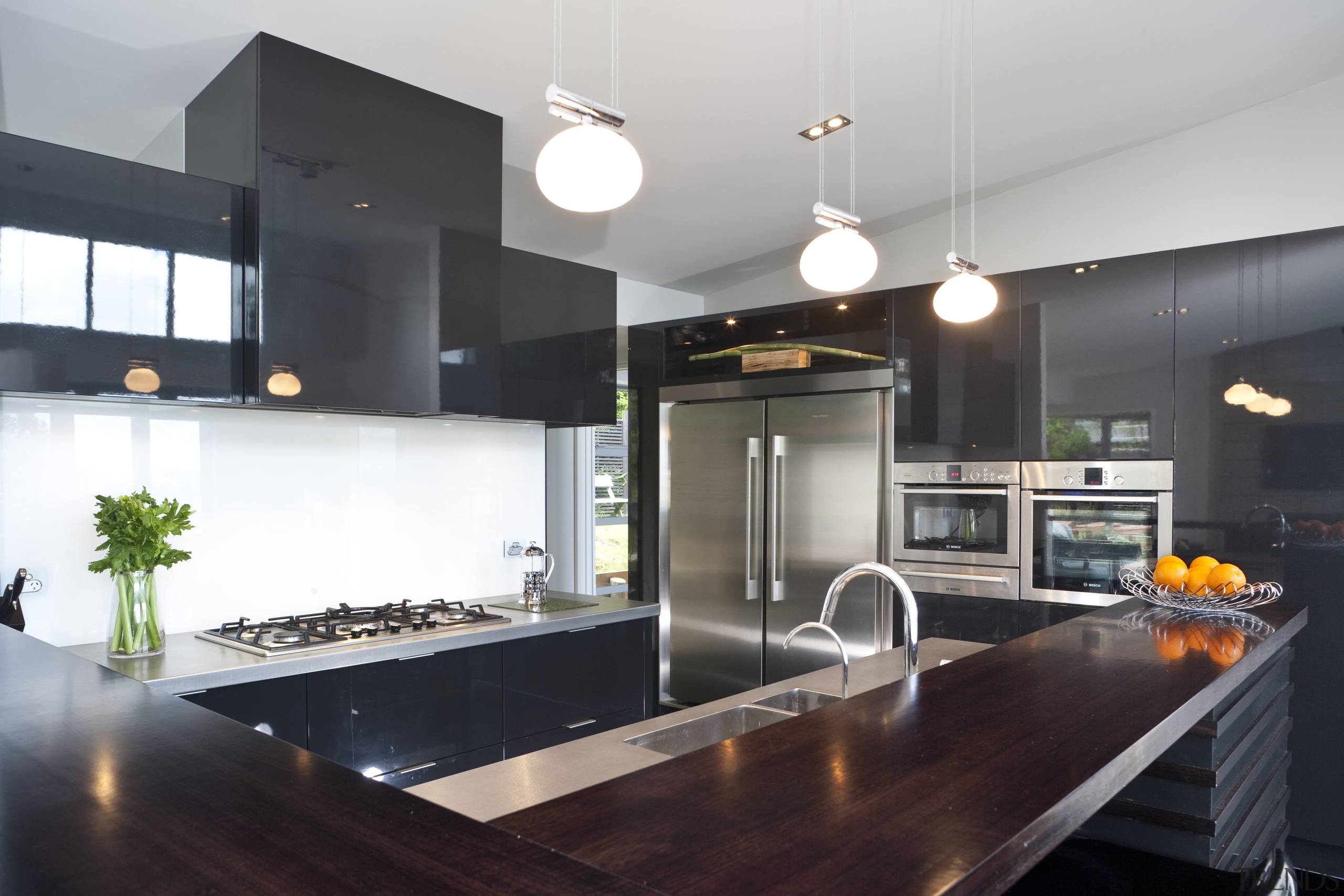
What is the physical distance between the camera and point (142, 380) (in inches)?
86.6

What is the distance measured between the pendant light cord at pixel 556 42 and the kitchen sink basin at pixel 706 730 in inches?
62.9

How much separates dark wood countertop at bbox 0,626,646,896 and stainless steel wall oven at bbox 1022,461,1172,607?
3309 mm

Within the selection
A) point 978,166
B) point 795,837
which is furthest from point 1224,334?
point 795,837

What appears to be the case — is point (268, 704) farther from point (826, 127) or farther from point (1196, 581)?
point (826, 127)

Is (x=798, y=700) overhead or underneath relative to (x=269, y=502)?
underneath

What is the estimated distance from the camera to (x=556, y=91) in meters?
1.46

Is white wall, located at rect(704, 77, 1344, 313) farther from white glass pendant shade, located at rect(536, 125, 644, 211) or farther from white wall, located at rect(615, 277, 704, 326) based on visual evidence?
white glass pendant shade, located at rect(536, 125, 644, 211)

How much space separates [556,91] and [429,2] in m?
1.06

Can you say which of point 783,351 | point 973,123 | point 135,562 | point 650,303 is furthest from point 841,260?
point 650,303

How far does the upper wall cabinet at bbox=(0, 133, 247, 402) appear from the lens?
2.01m

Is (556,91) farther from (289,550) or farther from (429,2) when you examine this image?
(289,550)

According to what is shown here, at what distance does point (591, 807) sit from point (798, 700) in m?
1.21

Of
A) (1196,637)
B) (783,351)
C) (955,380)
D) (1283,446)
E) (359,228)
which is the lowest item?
(1196,637)

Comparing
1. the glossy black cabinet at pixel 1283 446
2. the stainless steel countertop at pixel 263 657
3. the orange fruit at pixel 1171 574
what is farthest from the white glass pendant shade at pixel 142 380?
the glossy black cabinet at pixel 1283 446
